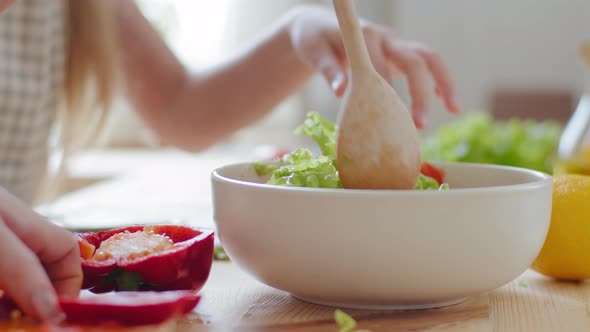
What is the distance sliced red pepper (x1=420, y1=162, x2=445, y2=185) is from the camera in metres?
0.79

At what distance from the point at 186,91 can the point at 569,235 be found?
1156 mm

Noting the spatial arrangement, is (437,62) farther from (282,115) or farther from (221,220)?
(282,115)

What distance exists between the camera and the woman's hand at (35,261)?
1.62 feet

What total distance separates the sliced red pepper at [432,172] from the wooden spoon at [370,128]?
6.4 inches

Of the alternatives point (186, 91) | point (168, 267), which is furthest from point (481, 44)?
point (168, 267)

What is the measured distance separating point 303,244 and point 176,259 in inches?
4.2

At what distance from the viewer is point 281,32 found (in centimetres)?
132

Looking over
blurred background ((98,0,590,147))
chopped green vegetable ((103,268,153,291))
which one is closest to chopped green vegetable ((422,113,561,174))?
chopped green vegetable ((103,268,153,291))

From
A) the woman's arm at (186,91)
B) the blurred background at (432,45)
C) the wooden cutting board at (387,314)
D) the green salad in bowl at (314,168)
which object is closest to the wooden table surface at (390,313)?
the wooden cutting board at (387,314)

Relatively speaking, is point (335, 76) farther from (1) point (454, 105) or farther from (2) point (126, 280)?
(2) point (126, 280)

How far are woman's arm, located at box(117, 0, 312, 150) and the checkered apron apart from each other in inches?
6.4

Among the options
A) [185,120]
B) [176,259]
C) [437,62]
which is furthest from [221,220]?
Result: [185,120]

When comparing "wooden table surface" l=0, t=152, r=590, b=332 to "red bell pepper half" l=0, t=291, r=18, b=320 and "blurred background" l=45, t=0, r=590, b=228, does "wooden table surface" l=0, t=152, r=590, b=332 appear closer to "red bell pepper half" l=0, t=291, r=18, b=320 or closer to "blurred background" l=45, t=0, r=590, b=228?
"red bell pepper half" l=0, t=291, r=18, b=320

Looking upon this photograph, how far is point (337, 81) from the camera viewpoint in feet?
2.98
